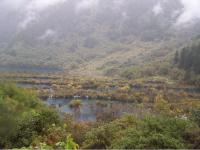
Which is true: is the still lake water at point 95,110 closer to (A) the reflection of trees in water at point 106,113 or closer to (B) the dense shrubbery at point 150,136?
(A) the reflection of trees in water at point 106,113

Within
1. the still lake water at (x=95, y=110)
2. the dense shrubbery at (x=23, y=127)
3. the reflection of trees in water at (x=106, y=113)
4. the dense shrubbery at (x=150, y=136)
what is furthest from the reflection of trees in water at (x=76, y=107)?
the dense shrubbery at (x=23, y=127)

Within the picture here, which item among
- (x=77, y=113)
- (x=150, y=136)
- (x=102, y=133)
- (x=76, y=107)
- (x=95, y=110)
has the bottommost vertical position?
(x=77, y=113)

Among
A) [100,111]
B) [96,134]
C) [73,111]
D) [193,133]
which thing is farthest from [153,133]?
[73,111]

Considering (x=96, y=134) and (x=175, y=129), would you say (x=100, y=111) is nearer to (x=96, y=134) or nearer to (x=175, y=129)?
(x=96, y=134)

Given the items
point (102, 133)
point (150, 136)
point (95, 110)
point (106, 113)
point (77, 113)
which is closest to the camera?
point (150, 136)

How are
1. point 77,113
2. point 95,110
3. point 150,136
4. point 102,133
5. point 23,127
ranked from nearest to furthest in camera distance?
point 150,136, point 23,127, point 102,133, point 77,113, point 95,110

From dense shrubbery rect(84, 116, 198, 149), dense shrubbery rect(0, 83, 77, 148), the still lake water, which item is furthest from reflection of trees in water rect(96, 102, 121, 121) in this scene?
dense shrubbery rect(0, 83, 77, 148)

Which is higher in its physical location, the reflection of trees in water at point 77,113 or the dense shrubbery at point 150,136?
the dense shrubbery at point 150,136

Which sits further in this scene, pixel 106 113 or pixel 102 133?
pixel 106 113

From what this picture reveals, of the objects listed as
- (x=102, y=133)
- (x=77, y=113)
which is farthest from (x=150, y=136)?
(x=77, y=113)

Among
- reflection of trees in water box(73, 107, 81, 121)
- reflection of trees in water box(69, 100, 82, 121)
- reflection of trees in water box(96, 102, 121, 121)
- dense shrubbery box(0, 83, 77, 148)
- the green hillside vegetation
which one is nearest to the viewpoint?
dense shrubbery box(0, 83, 77, 148)

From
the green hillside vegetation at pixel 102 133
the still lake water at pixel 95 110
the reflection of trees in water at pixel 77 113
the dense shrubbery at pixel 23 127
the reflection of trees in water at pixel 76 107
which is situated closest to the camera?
the dense shrubbery at pixel 23 127

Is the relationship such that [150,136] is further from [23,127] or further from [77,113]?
[77,113]

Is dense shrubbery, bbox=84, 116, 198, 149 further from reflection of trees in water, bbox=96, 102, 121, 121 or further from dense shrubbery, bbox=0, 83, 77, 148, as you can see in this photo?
reflection of trees in water, bbox=96, 102, 121, 121
